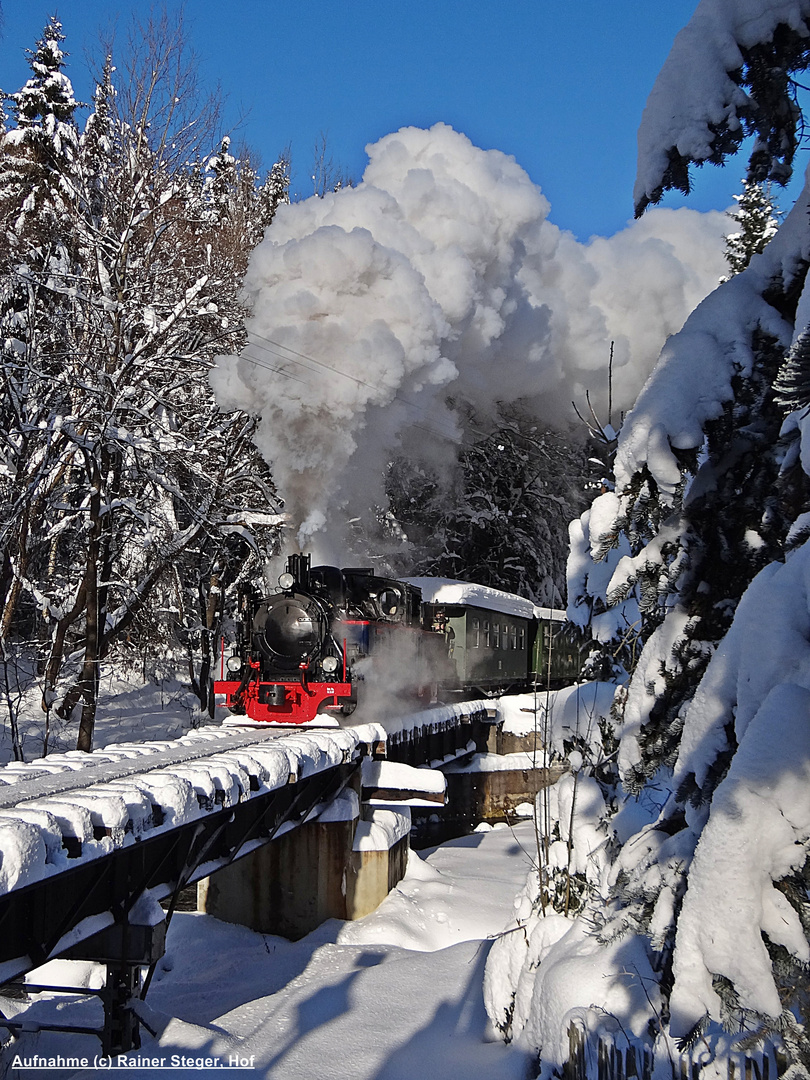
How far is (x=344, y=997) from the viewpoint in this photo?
771 cm

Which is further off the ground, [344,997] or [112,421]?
[112,421]

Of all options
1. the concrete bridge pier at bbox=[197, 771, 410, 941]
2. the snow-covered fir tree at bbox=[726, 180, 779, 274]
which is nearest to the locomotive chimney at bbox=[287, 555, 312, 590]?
the concrete bridge pier at bbox=[197, 771, 410, 941]

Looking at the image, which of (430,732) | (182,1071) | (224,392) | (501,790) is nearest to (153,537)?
(224,392)

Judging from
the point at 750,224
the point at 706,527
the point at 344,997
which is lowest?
the point at 344,997

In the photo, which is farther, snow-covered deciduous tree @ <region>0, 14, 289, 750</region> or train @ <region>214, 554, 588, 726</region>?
snow-covered deciduous tree @ <region>0, 14, 289, 750</region>

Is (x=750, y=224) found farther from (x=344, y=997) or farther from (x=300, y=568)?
(x=344, y=997)

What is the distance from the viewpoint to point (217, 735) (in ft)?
34.9

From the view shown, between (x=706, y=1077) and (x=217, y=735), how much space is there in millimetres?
8516

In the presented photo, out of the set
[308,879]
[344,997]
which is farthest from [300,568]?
[344,997]

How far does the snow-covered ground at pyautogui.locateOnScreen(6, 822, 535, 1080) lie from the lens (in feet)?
20.4

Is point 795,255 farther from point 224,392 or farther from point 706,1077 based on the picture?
point 224,392

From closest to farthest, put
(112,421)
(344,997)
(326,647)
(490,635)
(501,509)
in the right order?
(344,997), (326,647), (112,421), (490,635), (501,509)

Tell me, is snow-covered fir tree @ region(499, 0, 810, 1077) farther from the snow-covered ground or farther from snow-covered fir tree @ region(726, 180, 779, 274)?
snow-covered fir tree @ region(726, 180, 779, 274)

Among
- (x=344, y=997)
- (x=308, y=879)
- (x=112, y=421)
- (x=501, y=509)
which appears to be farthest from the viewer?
(x=501, y=509)
